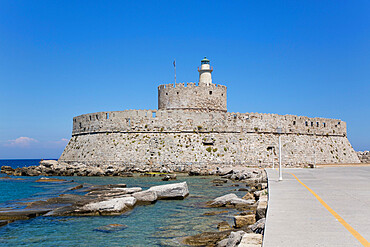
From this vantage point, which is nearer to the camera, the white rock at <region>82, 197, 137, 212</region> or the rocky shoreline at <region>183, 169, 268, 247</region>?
the rocky shoreline at <region>183, 169, 268, 247</region>

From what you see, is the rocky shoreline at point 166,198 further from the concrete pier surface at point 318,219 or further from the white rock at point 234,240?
the concrete pier surface at point 318,219

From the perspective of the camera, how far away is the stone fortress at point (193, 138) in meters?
31.8

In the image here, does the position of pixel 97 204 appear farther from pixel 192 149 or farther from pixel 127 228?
pixel 192 149

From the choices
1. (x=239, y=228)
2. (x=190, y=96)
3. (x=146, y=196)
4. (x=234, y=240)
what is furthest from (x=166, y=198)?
(x=190, y=96)

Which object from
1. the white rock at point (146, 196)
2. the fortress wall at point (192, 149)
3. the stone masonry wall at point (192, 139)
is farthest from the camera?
the stone masonry wall at point (192, 139)

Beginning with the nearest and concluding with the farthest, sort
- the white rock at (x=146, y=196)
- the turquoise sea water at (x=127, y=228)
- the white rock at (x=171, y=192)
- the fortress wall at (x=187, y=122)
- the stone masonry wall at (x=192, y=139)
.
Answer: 1. the turquoise sea water at (x=127, y=228)
2. the white rock at (x=146, y=196)
3. the white rock at (x=171, y=192)
4. the stone masonry wall at (x=192, y=139)
5. the fortress wall at (x=187, y=122)

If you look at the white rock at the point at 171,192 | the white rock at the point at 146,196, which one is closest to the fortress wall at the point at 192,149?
the white rock at the point at 171,192

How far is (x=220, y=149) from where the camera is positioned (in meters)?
32.1

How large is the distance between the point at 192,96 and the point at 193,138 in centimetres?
556

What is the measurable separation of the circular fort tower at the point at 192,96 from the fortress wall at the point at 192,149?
468cm

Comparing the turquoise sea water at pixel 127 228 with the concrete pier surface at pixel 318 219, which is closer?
the concrete pier surface at pixel 318 219

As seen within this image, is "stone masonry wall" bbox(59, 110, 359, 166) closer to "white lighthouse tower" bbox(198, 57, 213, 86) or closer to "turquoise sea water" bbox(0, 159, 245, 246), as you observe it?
"white lighthouse tower" bbox(198, 57, 213, 86)

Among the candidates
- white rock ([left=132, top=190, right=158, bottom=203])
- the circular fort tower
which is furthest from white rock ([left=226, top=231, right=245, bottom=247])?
the circular fort tower

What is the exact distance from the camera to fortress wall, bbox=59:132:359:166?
31562mm
